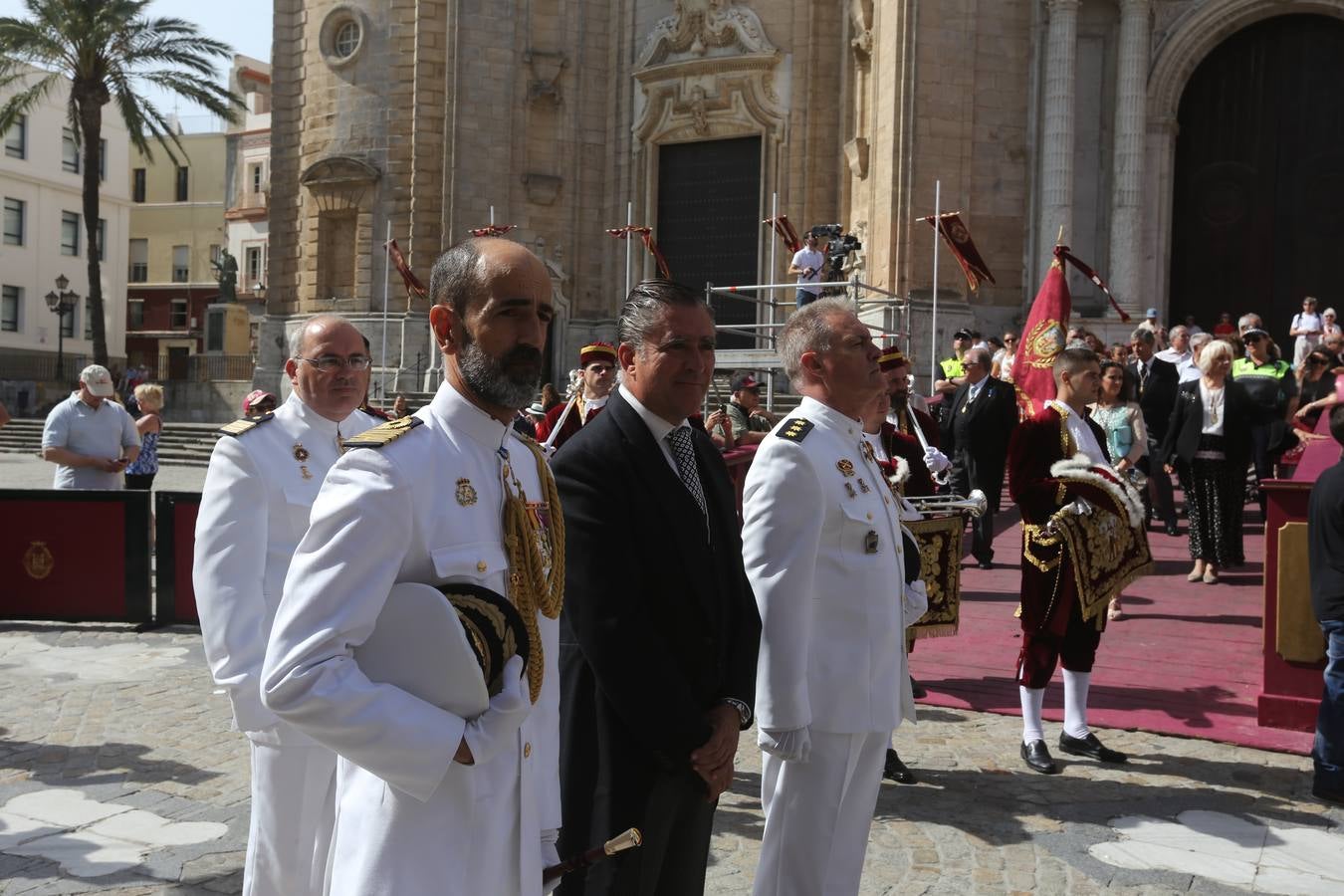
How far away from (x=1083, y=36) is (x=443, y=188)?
13098 mm

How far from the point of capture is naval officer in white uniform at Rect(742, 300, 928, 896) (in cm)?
375

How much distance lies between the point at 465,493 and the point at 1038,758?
4.74 meters

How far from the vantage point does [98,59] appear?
33.1m

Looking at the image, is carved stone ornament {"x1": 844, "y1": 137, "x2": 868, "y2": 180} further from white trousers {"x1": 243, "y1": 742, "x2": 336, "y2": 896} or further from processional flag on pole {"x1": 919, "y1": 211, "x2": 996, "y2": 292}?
white trousers {"x1": 243, "y1": 742, "x2": 336, "y2": 896}

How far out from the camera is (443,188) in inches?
1069

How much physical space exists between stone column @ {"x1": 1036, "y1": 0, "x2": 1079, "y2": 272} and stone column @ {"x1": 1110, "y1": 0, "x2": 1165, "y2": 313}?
757 mm

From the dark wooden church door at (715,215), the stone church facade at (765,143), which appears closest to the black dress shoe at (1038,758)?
the stone church facade at (765,143)

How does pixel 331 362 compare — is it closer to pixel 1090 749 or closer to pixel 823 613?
pixel 823 613

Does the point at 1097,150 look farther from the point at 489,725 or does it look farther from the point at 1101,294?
the point at 489,725

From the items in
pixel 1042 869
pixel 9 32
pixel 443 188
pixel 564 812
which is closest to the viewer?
pixel 564 812

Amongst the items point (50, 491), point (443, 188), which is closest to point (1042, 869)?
point (50, 491)

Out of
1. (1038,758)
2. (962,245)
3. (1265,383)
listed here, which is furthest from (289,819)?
(962,245)

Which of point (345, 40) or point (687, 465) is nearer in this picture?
point (687, 465)

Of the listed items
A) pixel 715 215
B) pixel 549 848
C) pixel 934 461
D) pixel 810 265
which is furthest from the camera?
pixel 715 215
